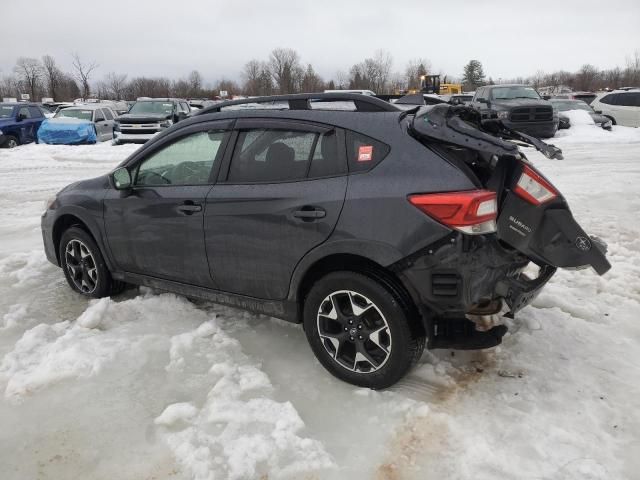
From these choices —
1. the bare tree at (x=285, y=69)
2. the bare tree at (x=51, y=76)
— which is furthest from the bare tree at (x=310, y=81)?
the bare tree at (x=51, y=76)

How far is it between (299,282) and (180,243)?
1.12 metres

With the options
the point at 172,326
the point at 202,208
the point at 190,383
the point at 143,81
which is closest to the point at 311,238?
the point at 202,208

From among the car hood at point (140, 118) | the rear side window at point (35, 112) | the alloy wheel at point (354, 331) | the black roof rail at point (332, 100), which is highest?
the rear side window at point (35, 112)

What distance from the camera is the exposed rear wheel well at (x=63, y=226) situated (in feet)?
15.6

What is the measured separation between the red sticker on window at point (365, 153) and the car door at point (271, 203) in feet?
0.38

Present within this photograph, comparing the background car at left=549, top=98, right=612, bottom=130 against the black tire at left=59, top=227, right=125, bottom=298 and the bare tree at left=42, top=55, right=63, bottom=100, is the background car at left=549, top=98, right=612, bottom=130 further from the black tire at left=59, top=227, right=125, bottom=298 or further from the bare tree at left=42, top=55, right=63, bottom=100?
the bare tree at left=42, top=55, right=63, bottom=100

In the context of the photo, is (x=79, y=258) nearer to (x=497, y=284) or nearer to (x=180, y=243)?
(x=180, y=243)

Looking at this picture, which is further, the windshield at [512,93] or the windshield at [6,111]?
the windshield at [6,111]

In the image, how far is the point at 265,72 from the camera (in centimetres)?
8838

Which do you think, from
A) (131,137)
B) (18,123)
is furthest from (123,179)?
(18,123)

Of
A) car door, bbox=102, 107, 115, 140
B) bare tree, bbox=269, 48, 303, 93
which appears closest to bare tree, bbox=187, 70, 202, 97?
bare tree, bbox=269, 48, 303, 93

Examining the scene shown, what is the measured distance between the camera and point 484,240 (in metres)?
2.82

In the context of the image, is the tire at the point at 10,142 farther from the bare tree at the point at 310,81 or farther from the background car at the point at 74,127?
the bare tree at the point at 310,81

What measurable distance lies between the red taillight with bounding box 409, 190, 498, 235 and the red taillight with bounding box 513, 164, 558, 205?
31 centimetres
